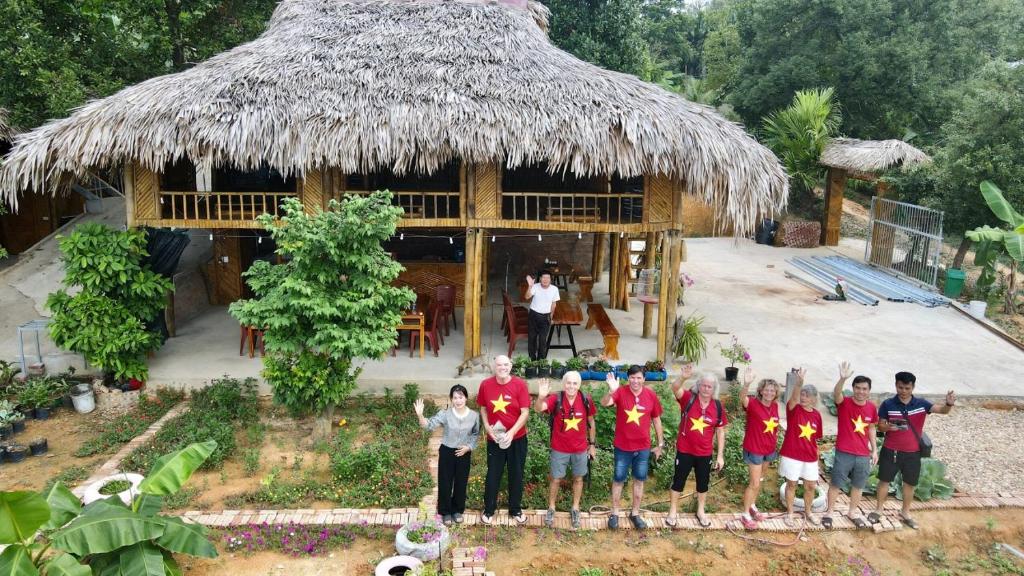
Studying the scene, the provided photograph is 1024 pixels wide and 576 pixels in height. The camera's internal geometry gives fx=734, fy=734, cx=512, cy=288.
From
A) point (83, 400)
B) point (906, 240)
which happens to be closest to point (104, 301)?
point (83, 400)

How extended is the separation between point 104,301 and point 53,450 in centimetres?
190

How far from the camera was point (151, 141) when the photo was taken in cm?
911

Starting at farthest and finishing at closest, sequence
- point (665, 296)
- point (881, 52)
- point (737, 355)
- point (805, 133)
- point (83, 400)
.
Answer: point (881, 52) → point (805, 133) → point (737, 355) → point (665, 296) → point (83, 400)

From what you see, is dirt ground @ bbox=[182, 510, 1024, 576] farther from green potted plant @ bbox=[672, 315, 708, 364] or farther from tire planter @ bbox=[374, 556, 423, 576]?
green potted plant @ bbox=[672, 315, 708, 364]

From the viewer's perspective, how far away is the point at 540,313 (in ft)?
32.5

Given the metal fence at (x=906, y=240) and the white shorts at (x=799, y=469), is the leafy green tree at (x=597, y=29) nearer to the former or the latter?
the metal fence at (x=906, y=240)

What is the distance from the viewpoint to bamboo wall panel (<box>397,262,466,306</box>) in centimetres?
1325

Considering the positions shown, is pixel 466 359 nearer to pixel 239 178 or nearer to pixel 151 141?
pixel 151 141

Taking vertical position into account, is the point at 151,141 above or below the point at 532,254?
above

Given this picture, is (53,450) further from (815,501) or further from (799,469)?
(815,501)

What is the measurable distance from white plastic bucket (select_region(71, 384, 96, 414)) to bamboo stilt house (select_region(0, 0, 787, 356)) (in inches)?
91.1

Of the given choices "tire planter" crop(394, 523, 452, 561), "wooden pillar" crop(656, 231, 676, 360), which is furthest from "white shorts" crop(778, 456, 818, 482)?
"wooden pillar" crop(656, 231, 676, 360)

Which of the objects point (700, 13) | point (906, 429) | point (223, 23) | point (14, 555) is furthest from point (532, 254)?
point (700, 13)

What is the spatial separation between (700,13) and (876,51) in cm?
1591
